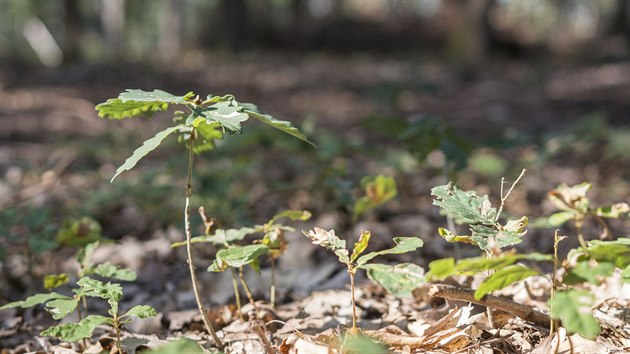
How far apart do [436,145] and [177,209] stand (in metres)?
1.34

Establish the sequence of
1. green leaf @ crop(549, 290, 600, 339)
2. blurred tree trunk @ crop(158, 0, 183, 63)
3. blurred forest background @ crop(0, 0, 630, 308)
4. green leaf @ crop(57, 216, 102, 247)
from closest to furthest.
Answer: green leaf @ crop(549, 290, 600, 339) < green leaf @ crop(57, 216, 102, 247) < blurred forest background @ crop(0, 0, 630, 308) < blurred tree trunk @ crop(158, 0, 183, 63)

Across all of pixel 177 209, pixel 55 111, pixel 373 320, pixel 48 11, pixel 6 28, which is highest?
pixel 373 320

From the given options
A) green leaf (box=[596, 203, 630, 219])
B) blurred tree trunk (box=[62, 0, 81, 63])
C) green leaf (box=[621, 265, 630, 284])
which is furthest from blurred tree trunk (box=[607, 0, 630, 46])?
green leaf (box=[621, 265, 630, 284])

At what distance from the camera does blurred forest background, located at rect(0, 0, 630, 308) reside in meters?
2.44

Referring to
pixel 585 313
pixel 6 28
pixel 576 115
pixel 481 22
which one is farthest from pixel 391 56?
pixel 6 28

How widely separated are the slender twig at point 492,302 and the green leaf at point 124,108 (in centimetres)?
82

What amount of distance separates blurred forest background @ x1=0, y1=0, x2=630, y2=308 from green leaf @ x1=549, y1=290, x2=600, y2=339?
1040mm

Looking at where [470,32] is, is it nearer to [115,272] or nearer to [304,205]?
[304,205]

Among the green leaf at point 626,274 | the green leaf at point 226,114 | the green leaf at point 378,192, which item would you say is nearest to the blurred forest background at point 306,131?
the green leaf at point 378,192

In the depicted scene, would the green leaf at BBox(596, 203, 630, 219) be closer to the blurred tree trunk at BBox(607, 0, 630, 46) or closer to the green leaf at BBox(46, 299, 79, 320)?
the green leaf at BBox(46, 299, 79, 320)

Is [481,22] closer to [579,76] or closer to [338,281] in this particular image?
[579,76]

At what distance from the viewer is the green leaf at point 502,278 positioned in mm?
1096

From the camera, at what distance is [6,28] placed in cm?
4912

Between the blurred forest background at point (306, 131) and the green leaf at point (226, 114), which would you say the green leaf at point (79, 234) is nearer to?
the blurred forest background at point (306, 131)
